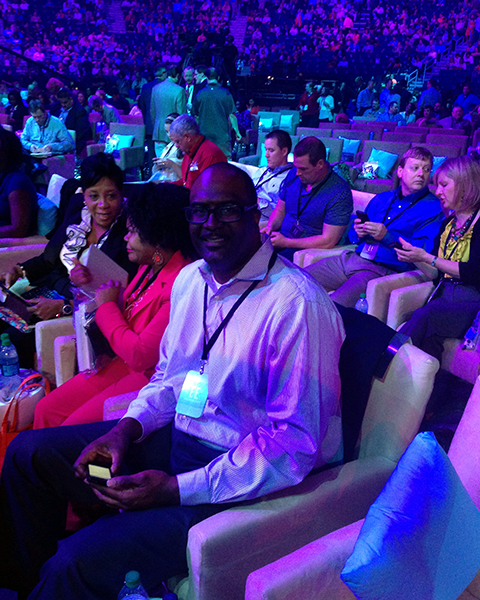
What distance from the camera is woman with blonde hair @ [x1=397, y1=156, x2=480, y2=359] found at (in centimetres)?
236

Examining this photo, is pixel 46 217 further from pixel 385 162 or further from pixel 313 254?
pixel 385 162

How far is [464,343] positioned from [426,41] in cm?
1707

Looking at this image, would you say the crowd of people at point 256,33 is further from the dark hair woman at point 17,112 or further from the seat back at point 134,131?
the seat back at point 134,131

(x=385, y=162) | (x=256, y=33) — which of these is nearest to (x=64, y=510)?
(x=385, y=162)

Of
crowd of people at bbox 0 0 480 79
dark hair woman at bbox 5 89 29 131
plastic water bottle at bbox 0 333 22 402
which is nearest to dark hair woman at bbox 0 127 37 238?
plastic water bottle at bbox 0 333 22 402

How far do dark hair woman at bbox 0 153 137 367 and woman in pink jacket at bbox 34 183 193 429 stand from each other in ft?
0.88

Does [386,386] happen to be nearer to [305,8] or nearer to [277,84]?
[277,84]

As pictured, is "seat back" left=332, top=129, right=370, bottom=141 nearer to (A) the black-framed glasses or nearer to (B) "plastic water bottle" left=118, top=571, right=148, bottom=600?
(A) the black-framed glasses

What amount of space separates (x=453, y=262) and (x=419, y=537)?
1.68 metres

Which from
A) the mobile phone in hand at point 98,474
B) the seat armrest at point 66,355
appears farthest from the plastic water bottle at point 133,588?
the seat armrest at point 66,355

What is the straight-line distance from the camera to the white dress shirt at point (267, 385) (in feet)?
3.93

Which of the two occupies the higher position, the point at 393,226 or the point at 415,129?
the point at 415,129

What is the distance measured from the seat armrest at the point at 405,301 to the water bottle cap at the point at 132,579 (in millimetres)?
1800

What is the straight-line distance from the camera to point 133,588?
1.14 m
